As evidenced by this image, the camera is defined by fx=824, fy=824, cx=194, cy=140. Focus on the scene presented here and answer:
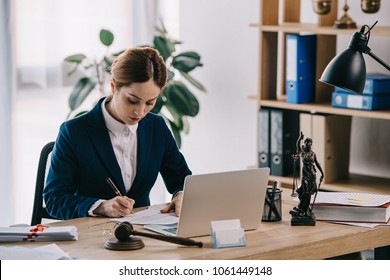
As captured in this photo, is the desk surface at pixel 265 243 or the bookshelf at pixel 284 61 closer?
the desk surface at pixel 265 243

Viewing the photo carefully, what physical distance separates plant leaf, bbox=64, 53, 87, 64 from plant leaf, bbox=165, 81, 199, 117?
48cm

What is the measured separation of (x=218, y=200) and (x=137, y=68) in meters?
0.63

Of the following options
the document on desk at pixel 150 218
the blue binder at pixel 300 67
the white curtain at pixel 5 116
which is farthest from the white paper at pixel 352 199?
the white curtain at pixel 5 116

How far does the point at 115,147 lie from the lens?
283cm

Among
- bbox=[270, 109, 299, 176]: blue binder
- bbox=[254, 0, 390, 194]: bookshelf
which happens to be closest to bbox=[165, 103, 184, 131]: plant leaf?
bbox=[254, 0, 390, 194]: bookshelf

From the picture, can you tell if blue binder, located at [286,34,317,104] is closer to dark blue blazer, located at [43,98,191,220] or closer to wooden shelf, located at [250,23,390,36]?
wooden shelf, located at [250,23,390,36]

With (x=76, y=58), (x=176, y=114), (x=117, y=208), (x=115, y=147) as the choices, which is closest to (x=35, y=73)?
(x=76, y=58)

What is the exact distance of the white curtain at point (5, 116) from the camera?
4191 mm

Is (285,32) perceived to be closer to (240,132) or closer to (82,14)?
(240,132)

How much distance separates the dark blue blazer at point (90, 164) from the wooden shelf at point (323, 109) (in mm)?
1048

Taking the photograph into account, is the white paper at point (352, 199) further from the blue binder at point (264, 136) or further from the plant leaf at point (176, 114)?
the plant leaf at point (176, 114)

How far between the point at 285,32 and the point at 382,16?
481mm

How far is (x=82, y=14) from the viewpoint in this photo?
4.57 m

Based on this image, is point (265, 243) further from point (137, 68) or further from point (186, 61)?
point (186, 61)
